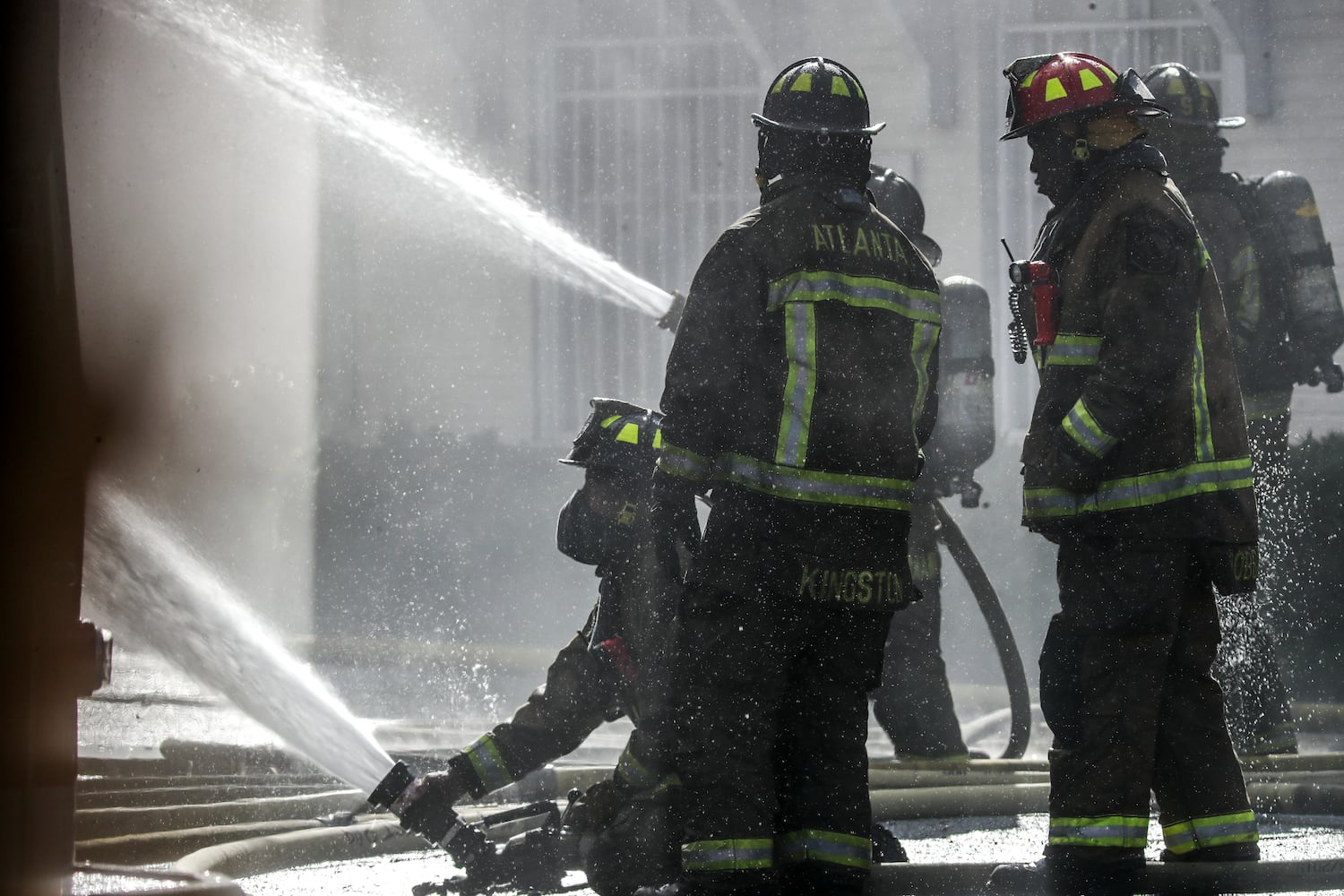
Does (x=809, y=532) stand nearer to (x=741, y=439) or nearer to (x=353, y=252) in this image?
(x=741, y=439)

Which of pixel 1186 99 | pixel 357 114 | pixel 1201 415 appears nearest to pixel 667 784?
pixel 1201 415

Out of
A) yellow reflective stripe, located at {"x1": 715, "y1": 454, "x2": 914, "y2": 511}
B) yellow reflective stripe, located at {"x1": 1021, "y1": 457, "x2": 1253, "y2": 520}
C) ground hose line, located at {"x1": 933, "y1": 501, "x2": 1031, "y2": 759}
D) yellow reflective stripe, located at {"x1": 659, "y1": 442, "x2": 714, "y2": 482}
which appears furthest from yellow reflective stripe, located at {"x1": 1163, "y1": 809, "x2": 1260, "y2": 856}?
ground hose line, located at {"x1": 933, "y1": 501, "x2": 1031, "y2": 759}

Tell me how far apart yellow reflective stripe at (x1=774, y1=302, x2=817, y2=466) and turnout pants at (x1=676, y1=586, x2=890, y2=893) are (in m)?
0.29

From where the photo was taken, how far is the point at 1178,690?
11.2ft

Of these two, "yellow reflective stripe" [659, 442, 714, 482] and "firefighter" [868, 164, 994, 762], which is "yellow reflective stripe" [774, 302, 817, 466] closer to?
"yellow reflective stripe" [659, 442, 714, 482]

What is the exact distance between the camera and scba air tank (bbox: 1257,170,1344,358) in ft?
17.4

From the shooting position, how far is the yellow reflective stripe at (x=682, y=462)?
10.3 ft

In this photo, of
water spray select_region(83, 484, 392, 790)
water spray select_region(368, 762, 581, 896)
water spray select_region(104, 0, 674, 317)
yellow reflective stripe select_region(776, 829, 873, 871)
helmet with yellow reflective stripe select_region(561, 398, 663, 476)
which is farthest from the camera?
water spray select_region(104, 0, 674, 317)

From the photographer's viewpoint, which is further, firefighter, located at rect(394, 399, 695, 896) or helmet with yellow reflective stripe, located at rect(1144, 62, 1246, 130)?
helmet with yellow reflective stripe, located at rect(1144, 62, 1246, 130)

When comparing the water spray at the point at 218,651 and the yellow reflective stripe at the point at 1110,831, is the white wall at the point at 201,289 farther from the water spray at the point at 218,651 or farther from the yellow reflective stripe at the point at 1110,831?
the yellow reflective stripe at the point at 1110,831

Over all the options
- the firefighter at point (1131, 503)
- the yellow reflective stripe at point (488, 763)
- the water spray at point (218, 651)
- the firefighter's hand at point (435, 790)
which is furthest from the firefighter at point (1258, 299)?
the water spray at point (218, 651)

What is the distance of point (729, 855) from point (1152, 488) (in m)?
1.18

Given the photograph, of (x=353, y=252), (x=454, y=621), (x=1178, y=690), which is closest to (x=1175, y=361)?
(x=1178, y=690)

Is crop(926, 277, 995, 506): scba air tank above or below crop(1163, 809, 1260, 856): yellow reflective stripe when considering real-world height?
above
